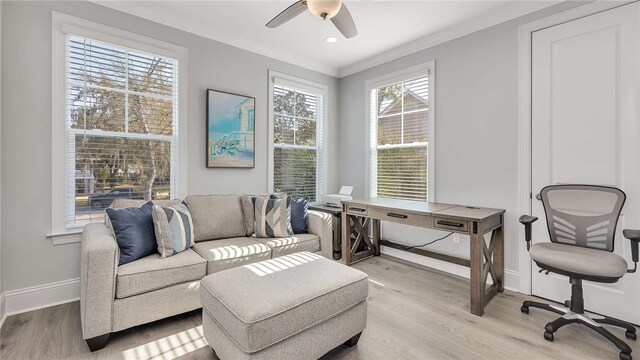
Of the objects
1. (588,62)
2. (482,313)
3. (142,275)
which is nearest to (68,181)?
(142,275)

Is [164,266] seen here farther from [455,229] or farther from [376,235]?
[376,235]

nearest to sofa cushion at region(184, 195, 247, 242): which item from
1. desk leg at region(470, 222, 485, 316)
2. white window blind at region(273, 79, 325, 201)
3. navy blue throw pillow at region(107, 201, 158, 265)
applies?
navy blue throw pillow at region(107, 201, 158, 265)

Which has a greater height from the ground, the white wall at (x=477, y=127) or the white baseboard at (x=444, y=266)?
the white wall at (x=477, y=127)

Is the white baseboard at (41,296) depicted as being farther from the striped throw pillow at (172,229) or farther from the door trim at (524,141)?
the door trim at (524,141)

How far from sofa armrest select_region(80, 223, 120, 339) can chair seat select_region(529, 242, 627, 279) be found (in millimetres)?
2918

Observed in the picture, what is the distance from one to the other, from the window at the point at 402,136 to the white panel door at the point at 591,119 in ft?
3.48

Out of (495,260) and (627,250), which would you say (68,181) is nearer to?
(495,260)

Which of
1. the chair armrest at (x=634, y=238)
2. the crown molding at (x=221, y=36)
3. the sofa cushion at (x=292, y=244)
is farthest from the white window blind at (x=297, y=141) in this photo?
the chair armrest at (x=634, y=238)

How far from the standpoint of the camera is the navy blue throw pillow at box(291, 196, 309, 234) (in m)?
3.13

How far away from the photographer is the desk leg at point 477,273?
7.45ft

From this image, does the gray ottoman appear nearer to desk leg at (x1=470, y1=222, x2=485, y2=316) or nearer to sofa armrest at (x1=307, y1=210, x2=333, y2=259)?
desk leg at (x1=470, y1=222, x2=485, y2=316)

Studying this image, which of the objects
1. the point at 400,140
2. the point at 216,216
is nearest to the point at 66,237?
the point at 216,216

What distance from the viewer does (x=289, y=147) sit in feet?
12.9

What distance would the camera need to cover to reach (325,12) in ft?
5.77
